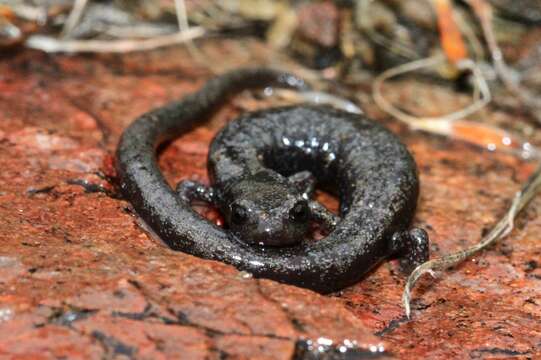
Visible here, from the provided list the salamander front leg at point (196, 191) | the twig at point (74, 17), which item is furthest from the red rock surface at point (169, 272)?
the twig at point (74, 17)

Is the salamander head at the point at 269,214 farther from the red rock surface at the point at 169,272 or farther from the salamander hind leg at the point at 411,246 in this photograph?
the salamander hind leg at the point at 411,246

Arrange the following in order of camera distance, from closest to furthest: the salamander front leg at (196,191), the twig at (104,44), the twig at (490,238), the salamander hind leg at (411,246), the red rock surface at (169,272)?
the red rock surface at (169,272), the twig at (490,238), the salamander hind leg at (411,246), the salamander front leg at (196,191), the twig at (104,44)

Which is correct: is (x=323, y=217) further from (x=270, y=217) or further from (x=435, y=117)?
(x=435, y=117)

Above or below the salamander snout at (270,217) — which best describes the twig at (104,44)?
above

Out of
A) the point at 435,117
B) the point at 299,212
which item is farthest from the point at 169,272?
the point at 435,117

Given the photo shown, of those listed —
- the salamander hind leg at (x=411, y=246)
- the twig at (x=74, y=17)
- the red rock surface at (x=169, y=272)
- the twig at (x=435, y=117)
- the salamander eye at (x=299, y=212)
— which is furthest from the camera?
the twig at (x=74, y=17)

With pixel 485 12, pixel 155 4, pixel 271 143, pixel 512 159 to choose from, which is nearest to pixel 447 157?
pixel 512 159

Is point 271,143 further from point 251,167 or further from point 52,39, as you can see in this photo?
point 52,39
